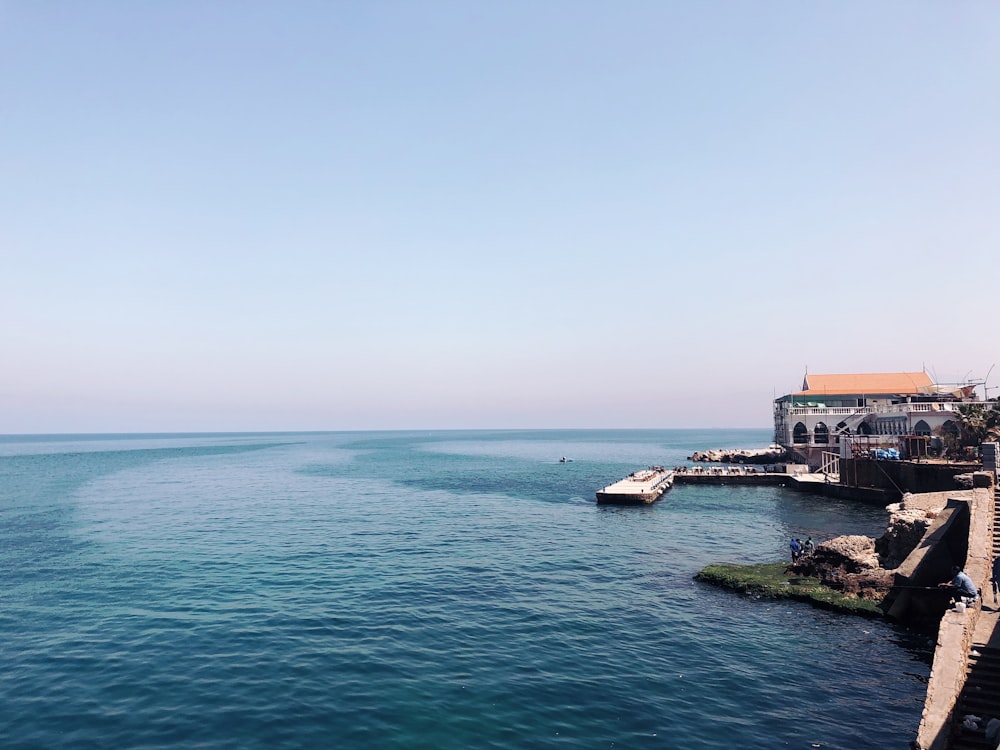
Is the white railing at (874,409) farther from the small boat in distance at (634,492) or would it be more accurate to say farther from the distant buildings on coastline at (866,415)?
the small boat in distance at (634,492)

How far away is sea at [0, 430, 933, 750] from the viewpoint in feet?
63.3

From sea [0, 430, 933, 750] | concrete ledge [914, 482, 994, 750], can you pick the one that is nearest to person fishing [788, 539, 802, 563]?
sea [0, 430, 933, 750]

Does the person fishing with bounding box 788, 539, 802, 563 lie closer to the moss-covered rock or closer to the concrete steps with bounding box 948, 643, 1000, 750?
the moss-covered rock

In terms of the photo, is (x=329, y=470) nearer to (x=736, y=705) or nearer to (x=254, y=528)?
(x=254, y=528)

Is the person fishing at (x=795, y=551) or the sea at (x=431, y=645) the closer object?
the sea at (x=431, y=645)

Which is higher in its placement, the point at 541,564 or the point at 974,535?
the point at 974,535

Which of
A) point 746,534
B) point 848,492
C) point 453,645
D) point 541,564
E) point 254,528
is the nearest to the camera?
point 453,645

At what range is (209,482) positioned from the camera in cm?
10262

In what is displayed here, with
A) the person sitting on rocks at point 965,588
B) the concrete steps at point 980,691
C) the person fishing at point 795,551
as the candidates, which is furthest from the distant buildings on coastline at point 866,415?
the concrete steps at point 980,691

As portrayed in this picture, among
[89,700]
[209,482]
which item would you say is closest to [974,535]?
[89,700]

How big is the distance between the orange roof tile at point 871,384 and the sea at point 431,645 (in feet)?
219

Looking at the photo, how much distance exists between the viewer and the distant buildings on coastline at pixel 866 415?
8156 centimetres

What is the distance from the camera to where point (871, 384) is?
113562mm

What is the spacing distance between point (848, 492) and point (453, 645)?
63.8 meters
